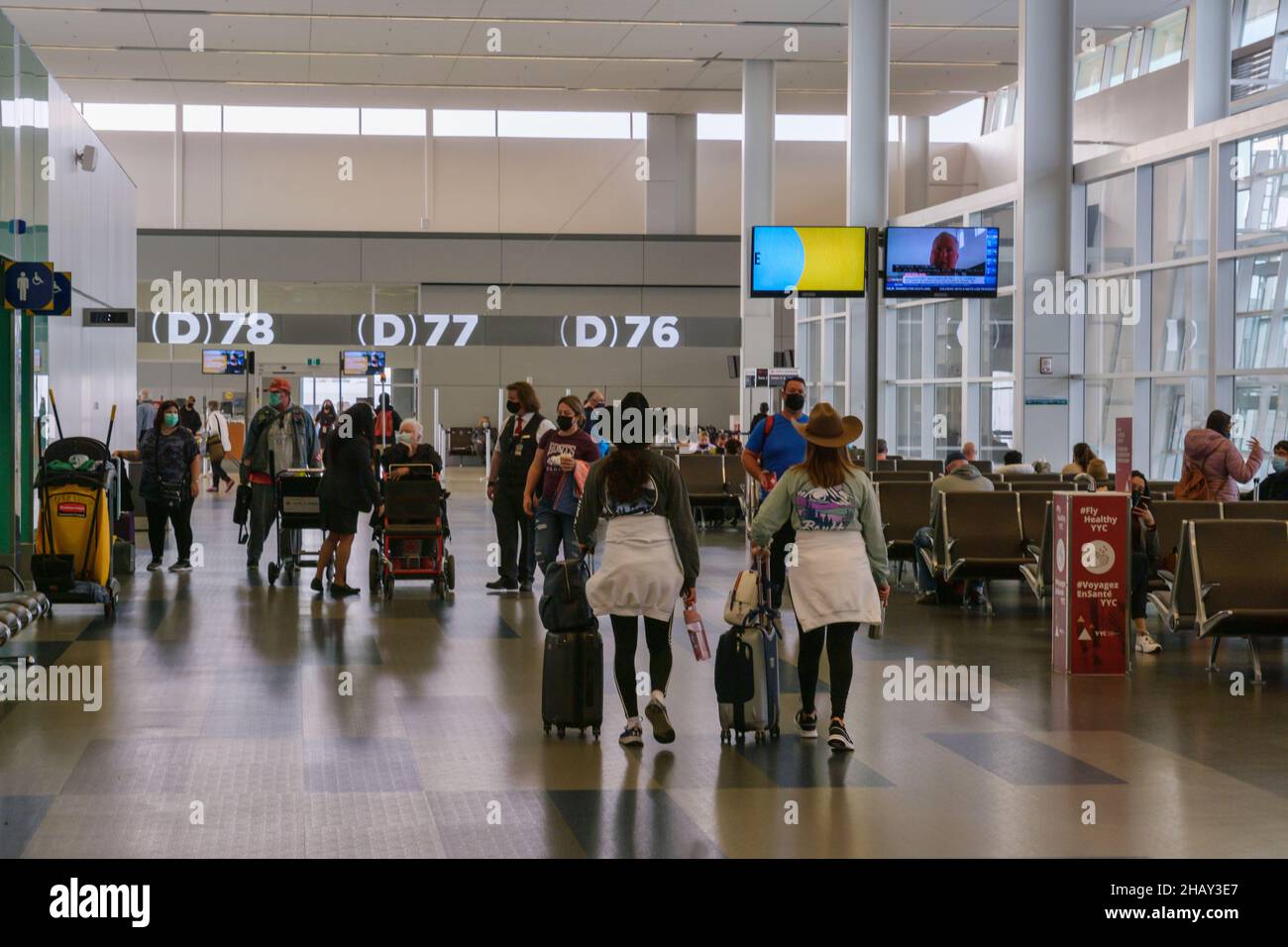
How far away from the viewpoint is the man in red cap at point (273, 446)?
1609cm

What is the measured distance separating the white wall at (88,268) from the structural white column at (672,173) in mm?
20026

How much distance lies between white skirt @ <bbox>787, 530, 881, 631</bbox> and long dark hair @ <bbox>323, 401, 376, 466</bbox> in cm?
710

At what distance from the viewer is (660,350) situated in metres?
45.8

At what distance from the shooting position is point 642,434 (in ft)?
26.1

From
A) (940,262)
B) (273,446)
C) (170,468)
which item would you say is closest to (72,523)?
(170,468)

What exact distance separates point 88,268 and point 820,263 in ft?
30.1

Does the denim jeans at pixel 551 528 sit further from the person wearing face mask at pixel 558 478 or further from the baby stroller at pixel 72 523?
the baby stroller at pixel 72 523

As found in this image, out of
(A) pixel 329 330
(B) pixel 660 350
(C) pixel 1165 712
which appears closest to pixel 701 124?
(B) pixel 660 350

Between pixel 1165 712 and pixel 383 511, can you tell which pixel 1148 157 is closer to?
pixel 383 511

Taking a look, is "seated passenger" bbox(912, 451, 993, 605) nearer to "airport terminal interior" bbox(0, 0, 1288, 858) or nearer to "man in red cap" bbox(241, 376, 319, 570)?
"airport terminal interior" bbox(0, 0, 1288, 858)

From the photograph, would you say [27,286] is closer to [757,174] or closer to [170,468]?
[170,468]

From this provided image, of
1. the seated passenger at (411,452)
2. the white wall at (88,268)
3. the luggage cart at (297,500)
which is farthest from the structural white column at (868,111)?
the luggage cart at (297,500)
